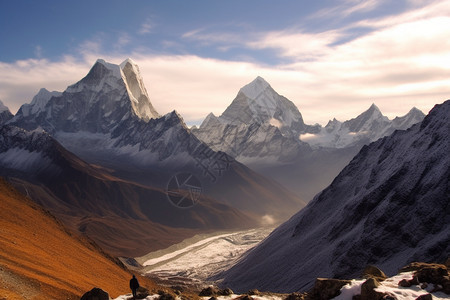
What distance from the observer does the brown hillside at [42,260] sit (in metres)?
47.7

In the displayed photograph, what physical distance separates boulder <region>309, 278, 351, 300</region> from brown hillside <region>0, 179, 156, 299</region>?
26.7m

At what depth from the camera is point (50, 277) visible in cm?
5600

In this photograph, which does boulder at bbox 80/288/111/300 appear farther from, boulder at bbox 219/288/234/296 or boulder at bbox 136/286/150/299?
boulder at bbox 219/288/234/296

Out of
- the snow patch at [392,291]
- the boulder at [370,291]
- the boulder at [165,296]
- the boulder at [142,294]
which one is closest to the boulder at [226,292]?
the boulder at [165,296]

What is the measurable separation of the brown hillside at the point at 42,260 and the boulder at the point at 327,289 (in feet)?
87.5

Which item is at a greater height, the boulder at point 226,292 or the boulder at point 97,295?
the boulder at point 97,295

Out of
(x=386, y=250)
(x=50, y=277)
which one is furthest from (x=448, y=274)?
(x=386, y=250)

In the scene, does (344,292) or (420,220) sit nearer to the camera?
(344,292)

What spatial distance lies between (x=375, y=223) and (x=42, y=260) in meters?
73.9

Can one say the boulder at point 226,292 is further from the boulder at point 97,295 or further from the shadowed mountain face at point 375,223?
the shadowed mountain face at point 375,223

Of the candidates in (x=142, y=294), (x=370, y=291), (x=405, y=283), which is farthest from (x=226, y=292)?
(x=405, y=283)

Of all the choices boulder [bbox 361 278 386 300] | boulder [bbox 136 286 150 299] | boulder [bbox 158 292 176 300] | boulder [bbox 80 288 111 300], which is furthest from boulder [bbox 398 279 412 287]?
boulder [bbox 80 288 111 300]

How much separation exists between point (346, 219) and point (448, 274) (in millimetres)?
87370

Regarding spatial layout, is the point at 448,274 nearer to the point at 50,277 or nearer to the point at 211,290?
the point at 211,290
